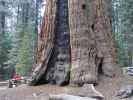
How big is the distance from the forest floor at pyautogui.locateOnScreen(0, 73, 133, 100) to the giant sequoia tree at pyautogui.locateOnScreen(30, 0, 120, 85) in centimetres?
22

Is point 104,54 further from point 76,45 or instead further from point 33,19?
point 33,19

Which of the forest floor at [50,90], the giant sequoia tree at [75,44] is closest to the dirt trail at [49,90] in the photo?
the forest floor at [50,90]

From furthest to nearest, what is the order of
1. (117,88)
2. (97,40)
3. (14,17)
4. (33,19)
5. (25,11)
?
(14,17) → (25,11) → (33,19) → (97,40) → (117,88)

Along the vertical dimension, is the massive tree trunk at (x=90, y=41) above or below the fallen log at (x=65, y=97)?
above

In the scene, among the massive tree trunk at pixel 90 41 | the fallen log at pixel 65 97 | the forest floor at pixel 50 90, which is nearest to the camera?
the fallen log at pixel 65 97

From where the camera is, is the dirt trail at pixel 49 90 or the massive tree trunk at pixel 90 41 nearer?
the dirt trail at pixel 49 90

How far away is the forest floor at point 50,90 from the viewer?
305 inches

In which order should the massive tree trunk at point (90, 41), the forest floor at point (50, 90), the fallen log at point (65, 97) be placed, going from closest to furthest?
the fallen log at point (65, 97) < the forest floor at point (50, 90) < the massive tree trunk at point (90, 41)

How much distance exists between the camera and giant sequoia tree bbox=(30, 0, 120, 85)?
821cm

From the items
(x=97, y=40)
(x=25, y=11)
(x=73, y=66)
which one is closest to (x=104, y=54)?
(x=97, y=40)

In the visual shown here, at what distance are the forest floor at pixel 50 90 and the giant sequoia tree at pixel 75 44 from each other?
8.8 inches

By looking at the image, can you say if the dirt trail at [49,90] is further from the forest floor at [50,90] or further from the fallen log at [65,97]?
the fallen log at [65,97]

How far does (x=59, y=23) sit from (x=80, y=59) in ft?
4.28

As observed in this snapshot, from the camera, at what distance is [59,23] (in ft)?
28.8
